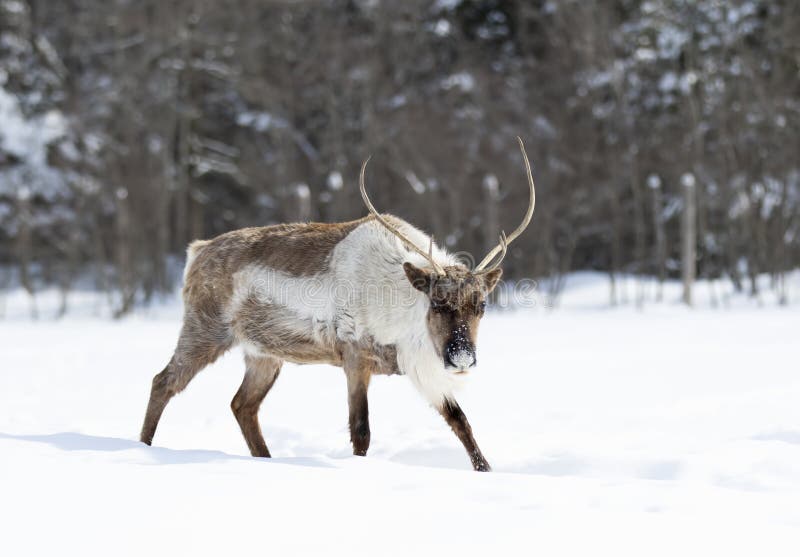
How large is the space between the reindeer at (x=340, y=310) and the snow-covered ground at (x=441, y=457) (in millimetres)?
455

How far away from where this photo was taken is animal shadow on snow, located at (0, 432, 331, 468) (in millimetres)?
3785

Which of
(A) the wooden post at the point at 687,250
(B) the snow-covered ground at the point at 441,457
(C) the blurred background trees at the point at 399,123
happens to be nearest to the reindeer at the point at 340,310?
(B) the snow-covered ground at the point at 441,457

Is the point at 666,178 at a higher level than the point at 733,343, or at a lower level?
higher

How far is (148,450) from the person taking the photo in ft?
13.1

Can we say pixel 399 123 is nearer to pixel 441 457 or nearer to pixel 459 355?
pixel 441 457

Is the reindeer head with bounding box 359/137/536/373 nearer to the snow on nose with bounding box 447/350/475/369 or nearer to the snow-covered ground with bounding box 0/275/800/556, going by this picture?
the snow on nose with bounding box 447/350/475/369

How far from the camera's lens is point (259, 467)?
358 cm

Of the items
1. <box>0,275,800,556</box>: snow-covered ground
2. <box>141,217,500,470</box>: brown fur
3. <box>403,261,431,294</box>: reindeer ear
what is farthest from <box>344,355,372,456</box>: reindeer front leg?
<box>403,261,431,294</box>: reindeer ear

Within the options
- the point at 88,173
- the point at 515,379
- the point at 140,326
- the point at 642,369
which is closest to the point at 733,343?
the point at 642,369

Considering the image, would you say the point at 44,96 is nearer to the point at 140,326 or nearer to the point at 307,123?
the point at 307,123

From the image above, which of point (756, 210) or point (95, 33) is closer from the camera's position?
point (756, 210)

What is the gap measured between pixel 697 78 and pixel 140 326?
11.5 metres

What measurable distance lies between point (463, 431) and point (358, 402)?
0.53 metres

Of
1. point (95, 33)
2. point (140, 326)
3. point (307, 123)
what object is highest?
point (95, 33)
